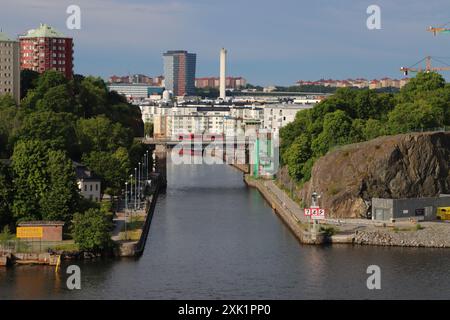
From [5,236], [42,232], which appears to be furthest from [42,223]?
[5,236]

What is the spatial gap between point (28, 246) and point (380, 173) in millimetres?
15213

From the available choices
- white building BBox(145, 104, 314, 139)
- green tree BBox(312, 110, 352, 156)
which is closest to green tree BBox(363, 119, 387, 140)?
green tree BBox(312, 110, 352, 156)

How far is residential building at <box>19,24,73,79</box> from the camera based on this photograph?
8012cm

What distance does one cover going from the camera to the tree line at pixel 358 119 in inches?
2088

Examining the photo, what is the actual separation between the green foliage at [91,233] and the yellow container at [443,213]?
45.5ft

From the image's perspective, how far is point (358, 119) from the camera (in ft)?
189

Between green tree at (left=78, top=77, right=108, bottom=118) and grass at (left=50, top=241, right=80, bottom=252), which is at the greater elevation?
green tree at (left=78, top=77, right=108, bottom=118)

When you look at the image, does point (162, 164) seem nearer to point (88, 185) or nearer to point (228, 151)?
point (88, 185)

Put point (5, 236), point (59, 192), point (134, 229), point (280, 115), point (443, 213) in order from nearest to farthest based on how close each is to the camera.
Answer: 1. point (5, 236)
2. point (59, 192)
3. point (134, 229)
4. point (443, 213)
5. point (280, 115)

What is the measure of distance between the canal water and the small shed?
248 centimetres

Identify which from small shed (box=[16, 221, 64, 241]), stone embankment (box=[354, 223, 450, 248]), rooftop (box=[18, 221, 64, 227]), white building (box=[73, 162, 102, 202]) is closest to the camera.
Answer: small shed (box=[16, 221, 64, 241])

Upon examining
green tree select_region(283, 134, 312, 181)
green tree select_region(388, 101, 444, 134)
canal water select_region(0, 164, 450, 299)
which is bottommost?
canal water select_region(0, 164, 450, 299)

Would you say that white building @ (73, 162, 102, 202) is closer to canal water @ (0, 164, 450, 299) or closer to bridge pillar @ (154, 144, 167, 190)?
canal water @ (0, 164, 450, 299)

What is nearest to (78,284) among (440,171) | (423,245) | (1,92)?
(423,245)
